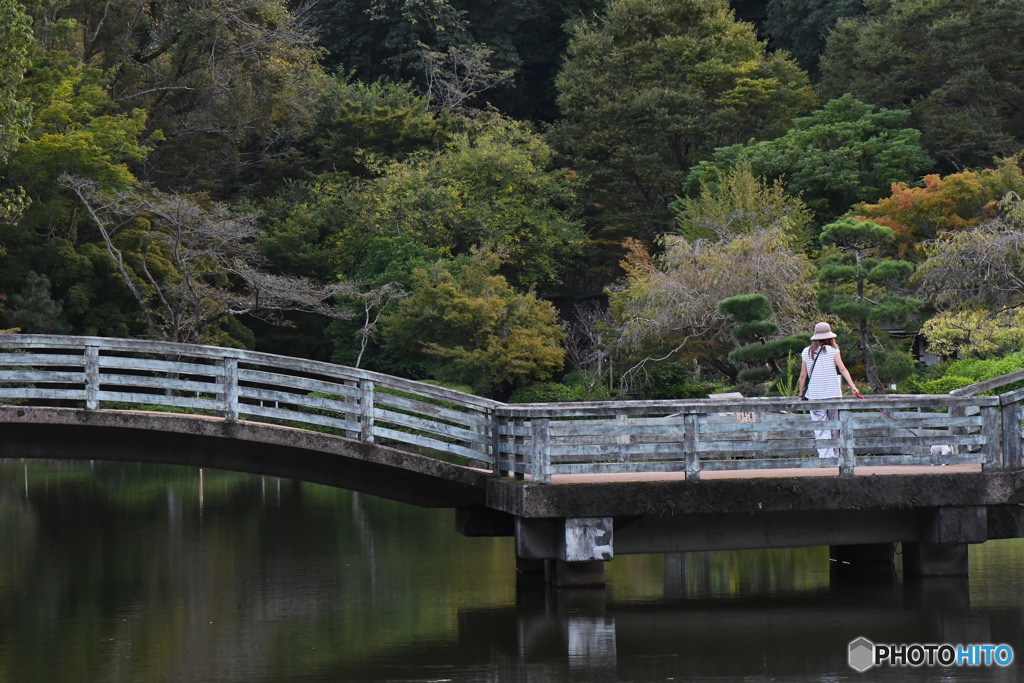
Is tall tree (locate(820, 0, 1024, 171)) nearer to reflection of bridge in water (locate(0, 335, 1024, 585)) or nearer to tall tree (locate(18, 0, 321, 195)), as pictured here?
tall tree (locate(18, 0, 321, 195))

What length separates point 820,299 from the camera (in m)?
22.3

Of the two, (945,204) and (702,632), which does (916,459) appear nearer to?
(702,632)

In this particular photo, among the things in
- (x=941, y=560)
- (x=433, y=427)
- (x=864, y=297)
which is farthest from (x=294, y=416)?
(x=864, y=297)

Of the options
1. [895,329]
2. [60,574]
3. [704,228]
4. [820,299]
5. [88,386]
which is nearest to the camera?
[88,386]

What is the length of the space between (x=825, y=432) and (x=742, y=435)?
84cm

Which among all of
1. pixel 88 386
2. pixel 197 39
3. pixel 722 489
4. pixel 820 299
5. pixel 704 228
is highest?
pixel 197 39

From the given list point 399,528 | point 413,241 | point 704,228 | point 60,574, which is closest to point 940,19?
point 704,228

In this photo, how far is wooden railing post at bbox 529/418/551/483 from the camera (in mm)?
12242

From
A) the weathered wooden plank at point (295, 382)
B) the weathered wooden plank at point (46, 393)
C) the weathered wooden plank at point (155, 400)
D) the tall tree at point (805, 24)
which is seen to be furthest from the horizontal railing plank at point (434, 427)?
the tall tree at point (805, 24)

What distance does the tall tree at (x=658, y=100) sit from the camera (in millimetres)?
38938

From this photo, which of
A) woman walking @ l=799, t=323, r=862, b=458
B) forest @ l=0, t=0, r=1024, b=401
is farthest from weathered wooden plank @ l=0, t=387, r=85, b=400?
forest @ l=0, t=0, r=1024, b=401

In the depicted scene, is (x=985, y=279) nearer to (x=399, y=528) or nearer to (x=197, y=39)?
(x=399, y=528)

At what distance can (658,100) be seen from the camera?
38.7 meters

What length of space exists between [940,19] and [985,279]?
16666mm
